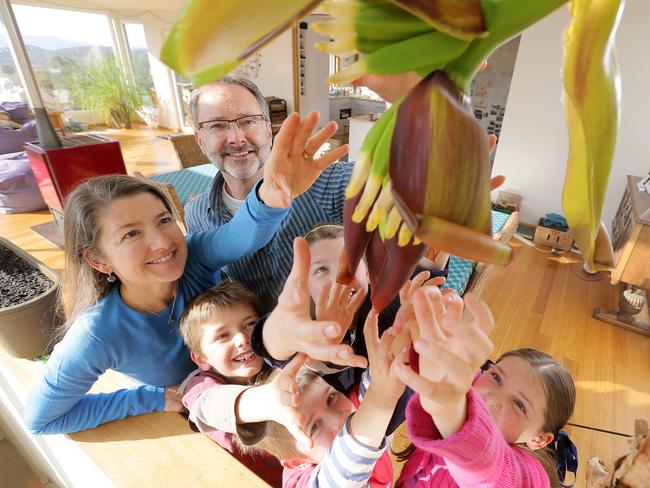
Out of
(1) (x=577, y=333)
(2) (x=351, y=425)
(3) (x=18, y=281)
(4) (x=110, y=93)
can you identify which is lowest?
(1) (x=577, y=333)

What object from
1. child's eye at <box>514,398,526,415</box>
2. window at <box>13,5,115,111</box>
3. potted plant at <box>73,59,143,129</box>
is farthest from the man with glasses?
potted plant at <box>73,59,143,129</box>

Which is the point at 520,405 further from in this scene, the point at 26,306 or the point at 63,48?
the point at 63,48

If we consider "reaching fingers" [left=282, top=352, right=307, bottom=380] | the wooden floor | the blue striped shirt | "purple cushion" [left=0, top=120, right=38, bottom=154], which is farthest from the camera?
"purple cushion" [left=0, top=120, right=38, bottom=154]

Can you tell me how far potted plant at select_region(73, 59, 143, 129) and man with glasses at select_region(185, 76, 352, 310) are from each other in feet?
19.3

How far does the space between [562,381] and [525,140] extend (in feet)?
7.91

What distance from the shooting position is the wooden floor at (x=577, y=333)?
1.39 m

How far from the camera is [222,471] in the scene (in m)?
0.53

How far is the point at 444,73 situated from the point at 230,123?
889 millimetres

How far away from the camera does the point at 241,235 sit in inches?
23.9

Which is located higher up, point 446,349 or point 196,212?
point 446,349

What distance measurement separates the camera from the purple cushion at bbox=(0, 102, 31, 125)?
3804 mm

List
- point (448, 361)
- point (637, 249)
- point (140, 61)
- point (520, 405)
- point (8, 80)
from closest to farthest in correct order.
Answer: point (448, 361), point (520, 405), point (637, 249), point (8, 80), point (140, 61)

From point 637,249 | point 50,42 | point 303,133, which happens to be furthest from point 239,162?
point 50,42

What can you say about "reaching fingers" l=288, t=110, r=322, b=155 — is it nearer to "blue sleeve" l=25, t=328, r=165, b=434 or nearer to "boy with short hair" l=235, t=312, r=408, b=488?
"boy with short hair" l=235, t=312, r=408, b=488
